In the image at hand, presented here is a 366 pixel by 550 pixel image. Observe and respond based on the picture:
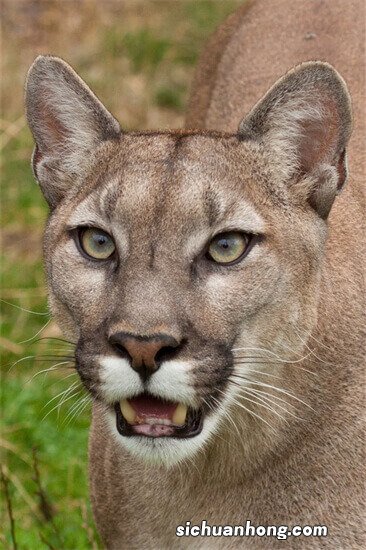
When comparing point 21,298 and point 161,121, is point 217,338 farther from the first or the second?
point 161,121

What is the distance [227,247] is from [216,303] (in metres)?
0.22

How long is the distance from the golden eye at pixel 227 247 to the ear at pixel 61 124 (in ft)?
2.27

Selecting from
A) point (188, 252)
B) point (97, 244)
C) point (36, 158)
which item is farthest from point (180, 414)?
point (36, 158)

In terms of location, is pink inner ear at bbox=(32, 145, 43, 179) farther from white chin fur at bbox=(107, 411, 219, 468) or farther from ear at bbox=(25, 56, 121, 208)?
white chin fur at bbox=(107, 411, 219, 468)

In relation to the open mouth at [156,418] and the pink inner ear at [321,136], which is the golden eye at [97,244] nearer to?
the open mouth at [156,418]

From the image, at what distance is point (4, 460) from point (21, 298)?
160 cm

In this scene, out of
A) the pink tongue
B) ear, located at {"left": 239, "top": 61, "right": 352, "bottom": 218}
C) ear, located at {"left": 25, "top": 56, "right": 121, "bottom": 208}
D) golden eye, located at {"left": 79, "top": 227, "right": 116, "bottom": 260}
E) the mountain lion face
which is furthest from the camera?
ear, located at {"left": 25, "top": 56, "right": 121, "bottom": 208}

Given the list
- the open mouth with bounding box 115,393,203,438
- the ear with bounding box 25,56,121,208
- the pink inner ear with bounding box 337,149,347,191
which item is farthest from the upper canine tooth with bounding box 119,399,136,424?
the pink inner ear with bounding box 337,149,347,191

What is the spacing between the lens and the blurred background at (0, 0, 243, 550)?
6031 millimetres

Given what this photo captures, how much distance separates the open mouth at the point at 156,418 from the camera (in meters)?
3.50

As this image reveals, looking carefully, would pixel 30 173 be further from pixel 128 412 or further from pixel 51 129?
pixel 128 412

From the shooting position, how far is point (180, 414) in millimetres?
3521

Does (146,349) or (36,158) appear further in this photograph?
(36,158)

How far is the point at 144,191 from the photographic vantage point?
11.9 feet
